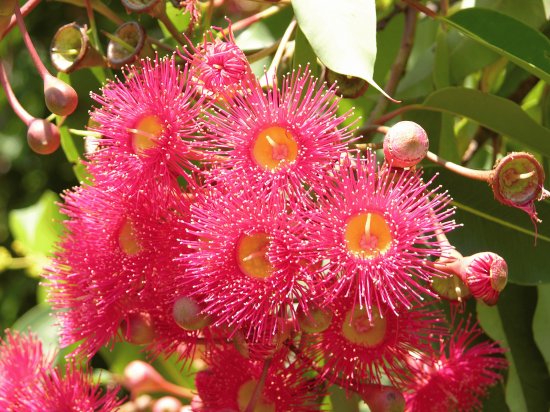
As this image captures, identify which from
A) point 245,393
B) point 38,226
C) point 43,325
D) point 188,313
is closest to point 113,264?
point 188,313

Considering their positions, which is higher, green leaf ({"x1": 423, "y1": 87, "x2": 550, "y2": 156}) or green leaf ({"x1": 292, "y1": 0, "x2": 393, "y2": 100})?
green leaf ({"x1": 292, "y1": 0, "x2": 393, "y2": 100})

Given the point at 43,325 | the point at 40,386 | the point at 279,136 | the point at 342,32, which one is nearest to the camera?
the point at 342,32

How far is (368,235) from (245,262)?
17 cm

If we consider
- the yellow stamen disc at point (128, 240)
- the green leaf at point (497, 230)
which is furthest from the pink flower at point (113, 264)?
the green leaf at point (497, 230)

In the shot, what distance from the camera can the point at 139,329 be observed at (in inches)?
51.1

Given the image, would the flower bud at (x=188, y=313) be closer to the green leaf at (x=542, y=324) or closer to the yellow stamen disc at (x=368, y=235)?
the yellow stamen disc at (x=368, y=235)

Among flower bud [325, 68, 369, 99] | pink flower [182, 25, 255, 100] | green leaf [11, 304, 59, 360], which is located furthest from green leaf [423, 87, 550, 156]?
green leaf [11, 304, 59, 360]

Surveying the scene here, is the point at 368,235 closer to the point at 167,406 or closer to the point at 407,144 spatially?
the point at 407,144

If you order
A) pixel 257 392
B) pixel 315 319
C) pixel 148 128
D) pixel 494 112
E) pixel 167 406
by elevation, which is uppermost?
pixel 148 128

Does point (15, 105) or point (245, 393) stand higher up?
point (15, 105)

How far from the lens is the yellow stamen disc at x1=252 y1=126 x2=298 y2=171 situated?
1.15m

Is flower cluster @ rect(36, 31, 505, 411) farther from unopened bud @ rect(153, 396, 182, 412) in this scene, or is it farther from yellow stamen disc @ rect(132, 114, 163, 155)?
unopened bud @ rect(153, 396, 182, 412)

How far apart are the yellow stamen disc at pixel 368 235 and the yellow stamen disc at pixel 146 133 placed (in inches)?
12.2

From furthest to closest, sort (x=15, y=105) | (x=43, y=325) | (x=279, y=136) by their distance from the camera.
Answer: (x=43, y=325), (x=15, y=105), (x=279, y=136)
